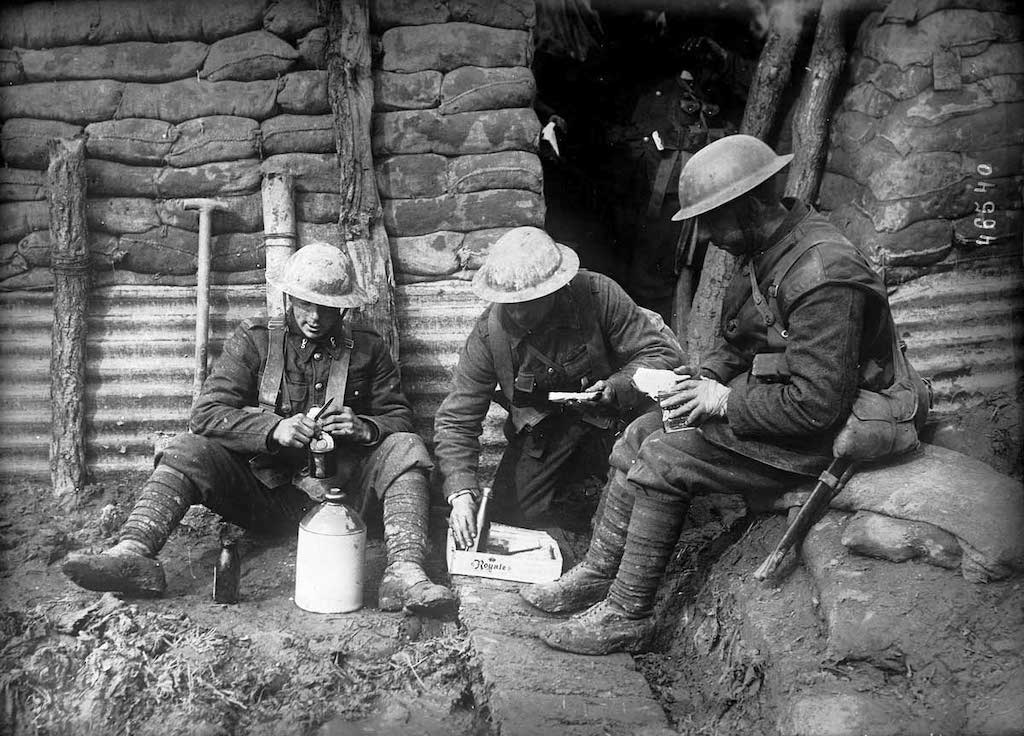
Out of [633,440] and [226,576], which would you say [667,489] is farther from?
[226,576]

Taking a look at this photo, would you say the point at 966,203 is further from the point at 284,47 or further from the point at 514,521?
the point at 284,47

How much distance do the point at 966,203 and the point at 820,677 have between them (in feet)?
12.3

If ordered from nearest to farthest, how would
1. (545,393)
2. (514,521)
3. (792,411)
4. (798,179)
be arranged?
1. (792,411)
2. (545,393)
3. (514,521)
4. (798,179)

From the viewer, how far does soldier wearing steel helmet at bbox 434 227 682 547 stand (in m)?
4.23

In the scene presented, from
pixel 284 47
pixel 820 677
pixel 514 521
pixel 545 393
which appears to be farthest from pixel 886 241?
pixel 284 47

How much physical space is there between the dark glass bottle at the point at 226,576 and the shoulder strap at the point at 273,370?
0.80m

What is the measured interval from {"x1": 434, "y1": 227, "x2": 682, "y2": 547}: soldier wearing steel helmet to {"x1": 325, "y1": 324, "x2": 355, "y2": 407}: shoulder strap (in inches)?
20.7

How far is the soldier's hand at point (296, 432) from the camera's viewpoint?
13.6 feet

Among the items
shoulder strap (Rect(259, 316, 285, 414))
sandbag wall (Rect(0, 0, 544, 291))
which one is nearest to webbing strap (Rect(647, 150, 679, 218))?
sandbag wall (Rect(0, 0, 544, 291))

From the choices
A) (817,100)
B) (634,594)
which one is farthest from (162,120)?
(817,100)

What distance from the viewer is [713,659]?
3389 mm

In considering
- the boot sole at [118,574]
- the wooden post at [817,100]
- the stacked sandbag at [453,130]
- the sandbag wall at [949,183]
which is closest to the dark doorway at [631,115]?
the wooden post at [817,100]

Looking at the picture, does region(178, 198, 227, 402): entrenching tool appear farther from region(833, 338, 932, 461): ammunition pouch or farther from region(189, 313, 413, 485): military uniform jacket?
region(833, 338, 932, 461): ammunition pouch

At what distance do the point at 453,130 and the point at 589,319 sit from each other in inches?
70.0
